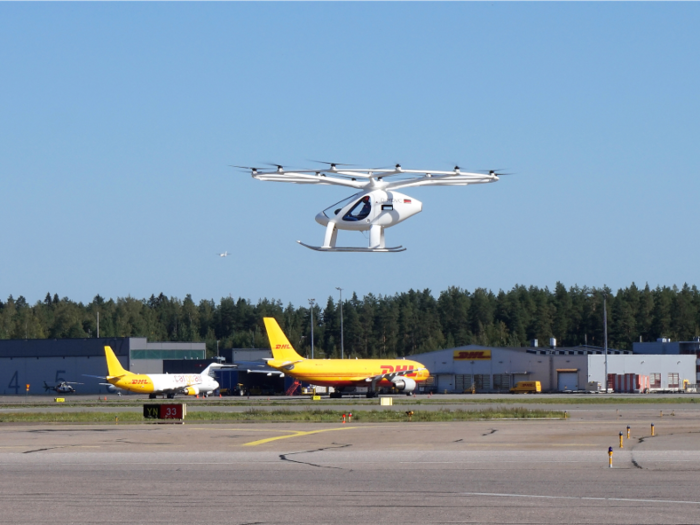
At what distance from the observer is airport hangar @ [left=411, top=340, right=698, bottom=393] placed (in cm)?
11400

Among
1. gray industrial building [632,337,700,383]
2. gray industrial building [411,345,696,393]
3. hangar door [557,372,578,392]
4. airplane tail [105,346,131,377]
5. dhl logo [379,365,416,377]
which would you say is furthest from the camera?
gray industrial building [632,337,700,383]

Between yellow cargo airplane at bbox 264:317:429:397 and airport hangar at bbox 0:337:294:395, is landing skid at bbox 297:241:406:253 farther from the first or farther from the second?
airport hangar at bbox 0:337:294:395

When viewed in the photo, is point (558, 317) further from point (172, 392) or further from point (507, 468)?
point (507, 468)

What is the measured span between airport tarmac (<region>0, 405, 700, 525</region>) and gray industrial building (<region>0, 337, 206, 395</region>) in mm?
77322

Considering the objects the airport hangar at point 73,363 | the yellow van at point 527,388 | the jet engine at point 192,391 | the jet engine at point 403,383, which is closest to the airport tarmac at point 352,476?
the jet engine at point 403,383

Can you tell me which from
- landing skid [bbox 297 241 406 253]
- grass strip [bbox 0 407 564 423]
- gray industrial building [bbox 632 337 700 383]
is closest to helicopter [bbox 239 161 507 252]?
landing skid [bbox 297 241 406 253]

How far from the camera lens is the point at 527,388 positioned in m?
110

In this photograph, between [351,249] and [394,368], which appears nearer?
[351,249]

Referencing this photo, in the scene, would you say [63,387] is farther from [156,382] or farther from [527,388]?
[527,388]

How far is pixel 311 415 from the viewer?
5828 cm

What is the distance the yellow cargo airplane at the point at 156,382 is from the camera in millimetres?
93375

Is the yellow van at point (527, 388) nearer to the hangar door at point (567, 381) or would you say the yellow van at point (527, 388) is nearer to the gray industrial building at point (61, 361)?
the hangar door at point (567, 381)

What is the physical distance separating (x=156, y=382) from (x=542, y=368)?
4950 centimetres

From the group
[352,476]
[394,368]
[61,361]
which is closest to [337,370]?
[394,368]
